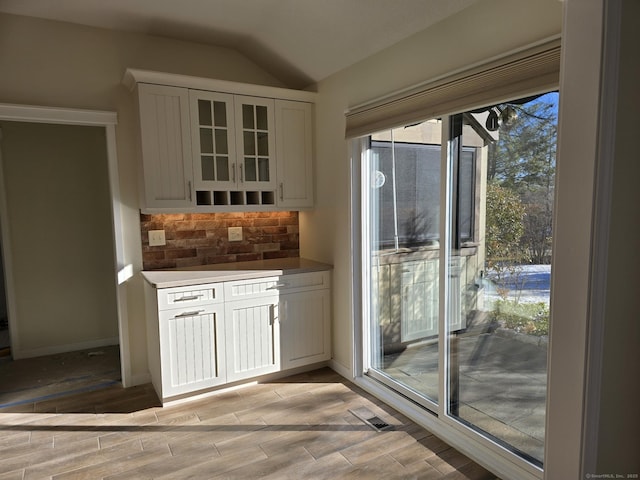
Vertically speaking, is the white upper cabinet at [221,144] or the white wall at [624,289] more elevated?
the white upper cabinet at [221,144]

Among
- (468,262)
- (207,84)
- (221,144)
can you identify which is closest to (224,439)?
(468,262)

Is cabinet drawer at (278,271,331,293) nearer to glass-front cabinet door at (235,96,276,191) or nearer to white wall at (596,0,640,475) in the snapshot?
glass-front cabinet door at (235,96,276,191)

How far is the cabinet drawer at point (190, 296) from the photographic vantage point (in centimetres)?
282

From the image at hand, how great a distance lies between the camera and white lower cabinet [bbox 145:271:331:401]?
2883 mm

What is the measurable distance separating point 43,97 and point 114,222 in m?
0.93

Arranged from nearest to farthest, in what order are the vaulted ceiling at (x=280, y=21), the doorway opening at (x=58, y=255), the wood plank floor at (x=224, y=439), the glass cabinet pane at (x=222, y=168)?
the wood plank floor at (x=224, y=439), the vaulted ceiling at (x=280, y=21), the glass cabinet pane at (x=222, y=168), the doorway opening at (x=58, y=255)

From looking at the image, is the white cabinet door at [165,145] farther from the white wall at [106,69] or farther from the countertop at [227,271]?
the countertop at [227,271]

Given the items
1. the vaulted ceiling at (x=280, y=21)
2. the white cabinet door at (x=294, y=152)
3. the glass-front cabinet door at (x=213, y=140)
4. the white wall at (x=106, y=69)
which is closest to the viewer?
the vaulted ceiling at (x=280, y=21)

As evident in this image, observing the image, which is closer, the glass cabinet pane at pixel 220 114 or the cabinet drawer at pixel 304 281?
the glass cabinet pane at pixel 220 114

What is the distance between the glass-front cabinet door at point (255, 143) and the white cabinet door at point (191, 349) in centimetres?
100

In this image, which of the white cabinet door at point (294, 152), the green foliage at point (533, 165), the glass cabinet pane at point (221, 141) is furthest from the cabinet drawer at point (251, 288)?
the green foliage at point (533, 165)

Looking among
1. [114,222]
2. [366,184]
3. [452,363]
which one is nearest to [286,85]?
[366,184]

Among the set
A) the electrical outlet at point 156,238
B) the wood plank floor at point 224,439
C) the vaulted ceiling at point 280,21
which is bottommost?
the wood plank floor at point 224,439

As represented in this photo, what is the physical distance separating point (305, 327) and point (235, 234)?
970 millimetres
